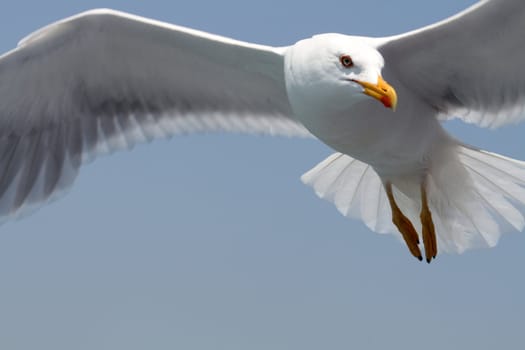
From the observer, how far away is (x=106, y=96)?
641cm

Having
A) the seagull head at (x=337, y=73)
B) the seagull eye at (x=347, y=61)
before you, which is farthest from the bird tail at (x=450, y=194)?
the seagull eye at (x=347, y=61)

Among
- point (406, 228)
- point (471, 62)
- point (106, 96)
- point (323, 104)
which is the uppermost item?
point (106, 96)

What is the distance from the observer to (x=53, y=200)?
21.3 feet

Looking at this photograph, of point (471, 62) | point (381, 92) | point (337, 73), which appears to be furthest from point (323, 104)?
point (471, 62)

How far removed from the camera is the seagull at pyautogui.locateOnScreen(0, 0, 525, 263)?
16.2 ft

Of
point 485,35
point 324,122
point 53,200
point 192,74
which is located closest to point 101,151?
point 53,200

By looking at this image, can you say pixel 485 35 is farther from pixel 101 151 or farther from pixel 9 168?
pixel 9 168

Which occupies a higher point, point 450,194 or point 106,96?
point 106,96

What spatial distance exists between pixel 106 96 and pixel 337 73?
2.32 meters

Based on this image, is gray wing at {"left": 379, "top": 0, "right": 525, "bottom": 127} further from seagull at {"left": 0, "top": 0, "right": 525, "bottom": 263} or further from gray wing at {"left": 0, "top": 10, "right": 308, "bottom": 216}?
gray wing at {"left": 0, "top": 10, "right": 308, "bottom": 216}

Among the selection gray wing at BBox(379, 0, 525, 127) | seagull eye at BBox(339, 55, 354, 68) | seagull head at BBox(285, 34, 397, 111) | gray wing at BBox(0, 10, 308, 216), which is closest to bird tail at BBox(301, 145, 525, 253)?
gray wing at BBox(379, 0, 525, 127)

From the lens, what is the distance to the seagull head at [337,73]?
4.46 metres

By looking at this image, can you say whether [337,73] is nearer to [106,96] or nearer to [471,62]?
[471,62]

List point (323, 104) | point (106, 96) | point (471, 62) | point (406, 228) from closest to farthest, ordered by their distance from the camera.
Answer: point (323, 104)
point (471, 62)
point (406, 228)
point (106, 96)
